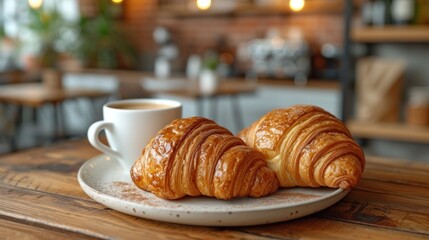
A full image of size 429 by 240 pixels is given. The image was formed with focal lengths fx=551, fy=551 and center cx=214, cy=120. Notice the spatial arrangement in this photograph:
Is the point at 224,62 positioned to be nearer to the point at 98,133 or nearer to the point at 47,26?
the point at 47,26

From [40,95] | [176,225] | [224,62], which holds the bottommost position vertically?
[40,95]

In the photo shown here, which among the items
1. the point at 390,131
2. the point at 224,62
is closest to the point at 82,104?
the point at 224,62

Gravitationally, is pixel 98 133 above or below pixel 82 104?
above

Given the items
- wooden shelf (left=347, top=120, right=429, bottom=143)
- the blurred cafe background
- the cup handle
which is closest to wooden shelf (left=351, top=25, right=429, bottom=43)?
the blurred cafe background

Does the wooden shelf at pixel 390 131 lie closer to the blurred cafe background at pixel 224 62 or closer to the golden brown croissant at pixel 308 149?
the blurred cafe background at pixel 224 62

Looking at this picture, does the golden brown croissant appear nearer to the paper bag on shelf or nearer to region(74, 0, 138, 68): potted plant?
the paper bag on shelf

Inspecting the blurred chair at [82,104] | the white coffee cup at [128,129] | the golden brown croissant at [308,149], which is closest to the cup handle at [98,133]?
the white coffee cup at [128,129]

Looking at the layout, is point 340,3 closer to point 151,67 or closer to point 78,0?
point 151,67
